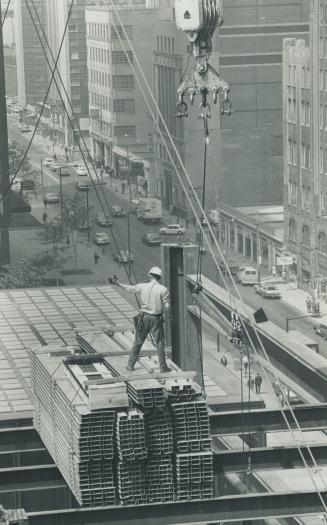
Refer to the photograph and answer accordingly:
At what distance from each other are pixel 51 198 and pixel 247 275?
40.3 ft

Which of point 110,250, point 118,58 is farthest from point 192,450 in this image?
point 110,250

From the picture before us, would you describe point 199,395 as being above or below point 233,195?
above

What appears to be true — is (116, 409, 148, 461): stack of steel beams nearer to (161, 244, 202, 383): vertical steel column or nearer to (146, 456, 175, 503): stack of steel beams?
(146, 456, 175, 503): stack of steel beams

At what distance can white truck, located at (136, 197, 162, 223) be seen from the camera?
85.8m

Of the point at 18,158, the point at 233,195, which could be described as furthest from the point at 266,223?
the point at 18,158

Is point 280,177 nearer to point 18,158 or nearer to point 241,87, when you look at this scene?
point 241,87

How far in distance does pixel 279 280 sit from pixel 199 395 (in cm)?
6972

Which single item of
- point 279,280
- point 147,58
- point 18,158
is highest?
point 147,58

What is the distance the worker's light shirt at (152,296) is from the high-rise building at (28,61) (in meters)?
67.5

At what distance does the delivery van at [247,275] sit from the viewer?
8512cm

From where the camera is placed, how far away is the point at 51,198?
8506 cm

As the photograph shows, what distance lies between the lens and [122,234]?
3401 inches

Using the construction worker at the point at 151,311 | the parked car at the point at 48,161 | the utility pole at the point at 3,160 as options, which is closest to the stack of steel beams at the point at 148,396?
the construction worker at the point at 151,311

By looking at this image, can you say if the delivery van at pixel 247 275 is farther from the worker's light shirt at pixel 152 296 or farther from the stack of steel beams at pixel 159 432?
the stack of steel beams at pixel 159 432
